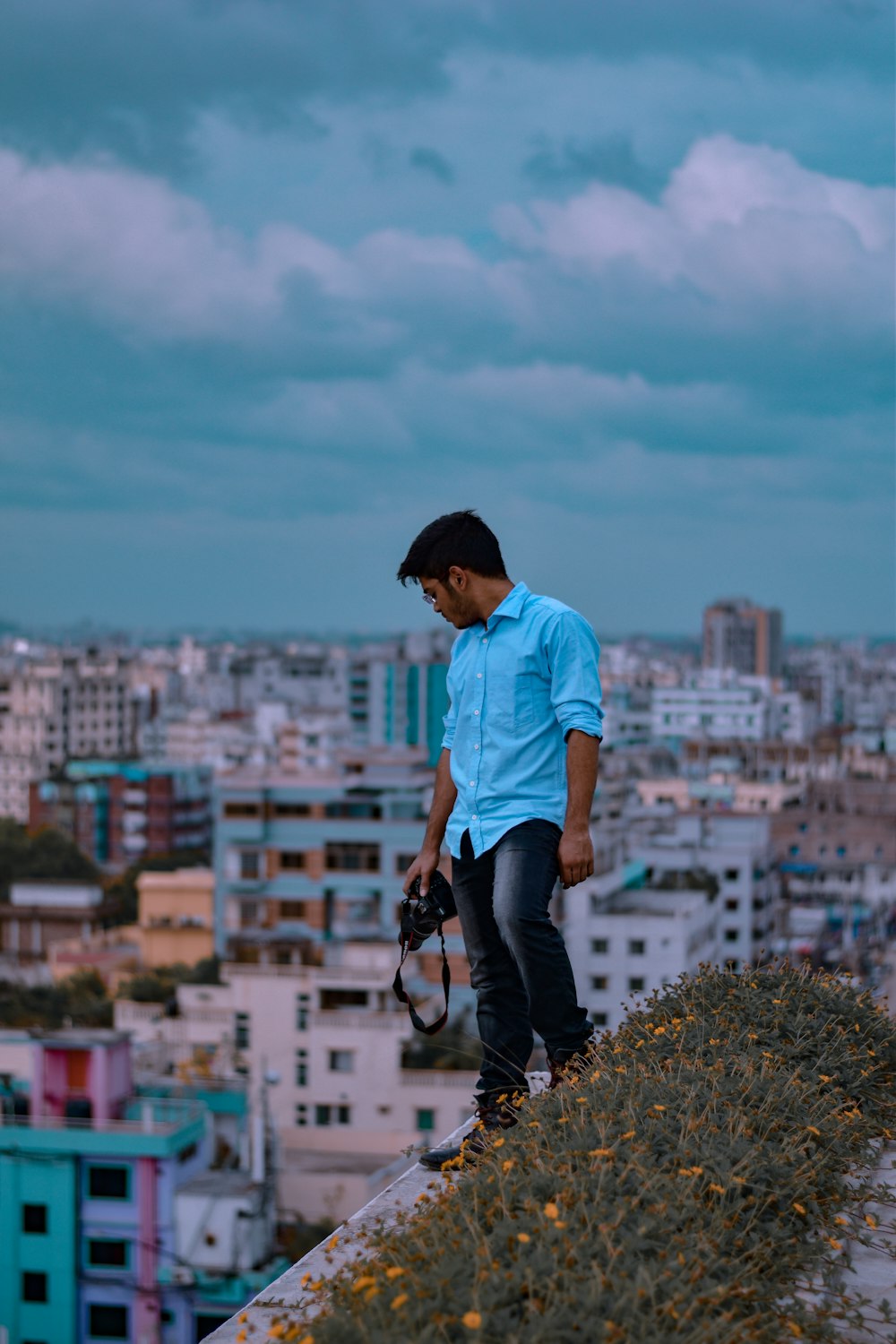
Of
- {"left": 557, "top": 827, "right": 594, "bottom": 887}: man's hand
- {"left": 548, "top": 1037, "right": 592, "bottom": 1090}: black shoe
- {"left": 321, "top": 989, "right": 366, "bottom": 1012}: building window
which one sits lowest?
{"left": 321, "top": 989, "right": 366, "bottom": 1012}: building window

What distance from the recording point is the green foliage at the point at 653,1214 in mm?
2410

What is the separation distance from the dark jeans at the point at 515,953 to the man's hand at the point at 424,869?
14 cm

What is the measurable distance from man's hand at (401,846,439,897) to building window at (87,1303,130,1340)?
626 inches

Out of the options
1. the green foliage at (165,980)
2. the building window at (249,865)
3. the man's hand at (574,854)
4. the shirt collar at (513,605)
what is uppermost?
the shirt collar at (513,605)

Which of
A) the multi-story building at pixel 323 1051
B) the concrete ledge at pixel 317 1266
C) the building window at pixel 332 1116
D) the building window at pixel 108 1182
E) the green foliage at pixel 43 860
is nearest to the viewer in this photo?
the concrete ledge at pixel 317 1266

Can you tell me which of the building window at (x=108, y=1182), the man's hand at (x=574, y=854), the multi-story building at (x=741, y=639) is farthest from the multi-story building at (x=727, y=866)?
the multi-story building at (x=741, y=639)

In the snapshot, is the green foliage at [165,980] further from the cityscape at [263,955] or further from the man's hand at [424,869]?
the man's hand at [424,869]

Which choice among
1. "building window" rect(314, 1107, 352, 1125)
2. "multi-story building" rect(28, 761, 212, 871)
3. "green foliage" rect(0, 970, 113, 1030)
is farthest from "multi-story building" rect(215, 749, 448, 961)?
"multi-story building" rect(28, 761, 212, 871)

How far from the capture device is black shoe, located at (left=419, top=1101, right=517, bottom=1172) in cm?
397

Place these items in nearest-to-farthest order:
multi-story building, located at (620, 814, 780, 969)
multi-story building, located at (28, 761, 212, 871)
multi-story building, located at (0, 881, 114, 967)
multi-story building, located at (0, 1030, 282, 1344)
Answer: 1. multi-story building, located at (0, 1030, 282, 1344)
2. multi-story building, located at (620, 814, 780, 969)
3. multi-story building, located at (0, 881, 114, 967)
4. multi-story building, located at (28, 761, 212, 871)

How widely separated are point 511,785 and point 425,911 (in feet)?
1.56

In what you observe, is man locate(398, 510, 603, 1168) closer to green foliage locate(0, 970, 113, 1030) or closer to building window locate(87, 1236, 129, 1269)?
building window locate(87, 1236, 129, 1269)

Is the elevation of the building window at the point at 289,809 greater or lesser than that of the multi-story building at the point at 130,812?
greater

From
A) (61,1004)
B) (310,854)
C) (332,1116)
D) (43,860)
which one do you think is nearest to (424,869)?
(332,1116)
